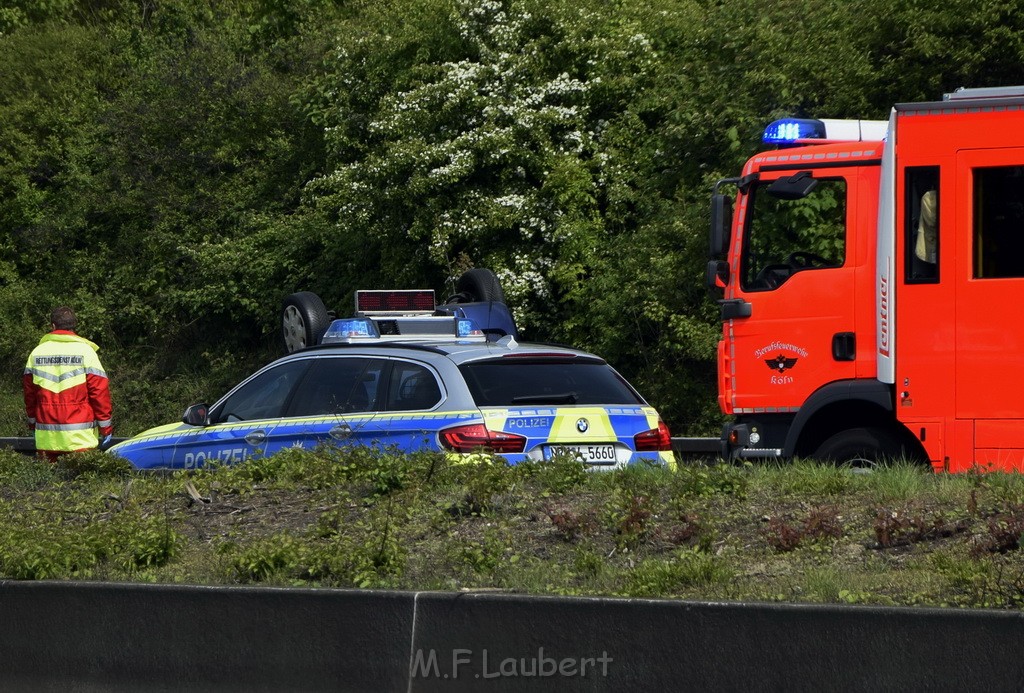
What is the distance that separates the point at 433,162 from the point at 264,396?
904 cm

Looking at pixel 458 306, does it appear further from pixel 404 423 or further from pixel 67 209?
pixel 67 209

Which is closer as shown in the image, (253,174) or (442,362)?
(442,362)

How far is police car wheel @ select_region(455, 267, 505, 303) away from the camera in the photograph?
15.4 m

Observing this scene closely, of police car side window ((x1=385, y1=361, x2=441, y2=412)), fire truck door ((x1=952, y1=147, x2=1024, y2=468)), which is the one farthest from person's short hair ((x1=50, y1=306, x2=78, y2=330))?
fire truck door ((x1=952, y1=147, x2=1024, y2=468))

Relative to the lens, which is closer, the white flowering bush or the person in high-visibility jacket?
the person in high-visibility jacket

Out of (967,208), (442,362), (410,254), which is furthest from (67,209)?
(967,208)

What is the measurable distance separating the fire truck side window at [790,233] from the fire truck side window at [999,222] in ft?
3.39

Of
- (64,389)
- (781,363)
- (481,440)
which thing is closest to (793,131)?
(781,363)

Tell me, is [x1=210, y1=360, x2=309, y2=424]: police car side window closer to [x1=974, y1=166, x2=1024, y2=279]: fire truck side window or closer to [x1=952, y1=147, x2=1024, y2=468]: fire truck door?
[x1=952, y1=147, x2=1024, y2=468]: fire truck door

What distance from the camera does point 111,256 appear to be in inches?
995

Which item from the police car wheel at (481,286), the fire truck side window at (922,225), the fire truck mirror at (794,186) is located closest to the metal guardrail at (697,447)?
the police car wheel at (481,286)

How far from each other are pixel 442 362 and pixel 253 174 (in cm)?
1637

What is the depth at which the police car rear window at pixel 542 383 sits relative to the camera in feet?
29.1

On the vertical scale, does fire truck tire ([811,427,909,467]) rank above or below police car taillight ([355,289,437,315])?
below
